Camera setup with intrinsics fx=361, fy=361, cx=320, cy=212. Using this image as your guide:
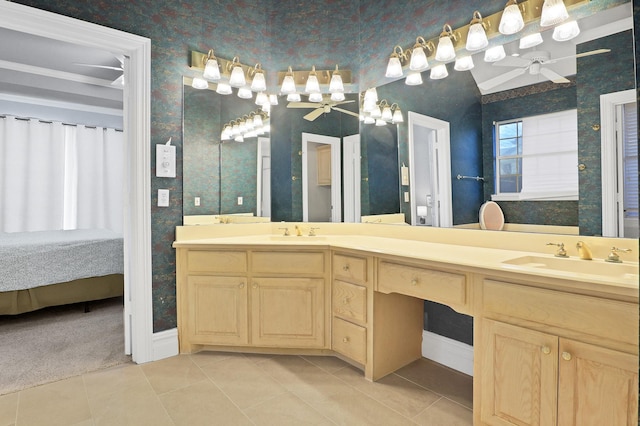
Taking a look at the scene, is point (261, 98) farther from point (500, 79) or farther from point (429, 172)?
point (500, 79)

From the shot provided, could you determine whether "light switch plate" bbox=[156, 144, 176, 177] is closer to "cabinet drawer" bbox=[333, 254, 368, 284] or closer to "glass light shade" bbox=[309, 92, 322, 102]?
"glass light shade" bbox=[309, 92, 322, 102]

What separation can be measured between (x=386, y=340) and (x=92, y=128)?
519cm

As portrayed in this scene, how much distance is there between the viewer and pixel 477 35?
2.10m

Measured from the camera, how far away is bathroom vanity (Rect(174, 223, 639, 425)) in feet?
4.22

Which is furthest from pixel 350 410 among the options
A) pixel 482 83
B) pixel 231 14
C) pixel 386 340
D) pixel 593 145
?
pixel 231 14

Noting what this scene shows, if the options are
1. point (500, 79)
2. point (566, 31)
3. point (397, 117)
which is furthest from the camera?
point (397, 117)

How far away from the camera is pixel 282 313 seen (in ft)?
8.00

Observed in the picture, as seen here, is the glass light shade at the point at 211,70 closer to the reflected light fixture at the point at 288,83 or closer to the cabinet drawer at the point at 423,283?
the reflected light fixture at the point at 288,83

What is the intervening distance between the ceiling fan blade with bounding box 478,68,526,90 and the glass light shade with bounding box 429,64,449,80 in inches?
10.8

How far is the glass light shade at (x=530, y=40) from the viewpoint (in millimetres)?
1893

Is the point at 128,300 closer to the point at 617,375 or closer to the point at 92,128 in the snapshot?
the point at 617,375

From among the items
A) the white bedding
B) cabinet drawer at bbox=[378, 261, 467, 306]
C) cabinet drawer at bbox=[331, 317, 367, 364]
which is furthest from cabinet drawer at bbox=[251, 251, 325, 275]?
the white bedding

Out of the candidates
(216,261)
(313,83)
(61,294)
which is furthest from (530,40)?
(61,294)

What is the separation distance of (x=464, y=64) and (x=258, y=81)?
1.56m
